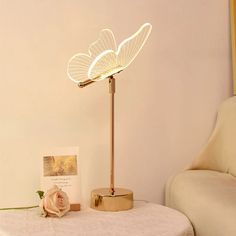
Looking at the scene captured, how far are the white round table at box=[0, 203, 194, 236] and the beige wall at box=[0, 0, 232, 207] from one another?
0.26 m

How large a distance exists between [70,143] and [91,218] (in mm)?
386

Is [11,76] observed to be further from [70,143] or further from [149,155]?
[149,155]

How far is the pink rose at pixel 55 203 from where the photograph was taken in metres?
1.42

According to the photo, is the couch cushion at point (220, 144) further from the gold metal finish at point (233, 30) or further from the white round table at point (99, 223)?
the white round table at point (99, 223)

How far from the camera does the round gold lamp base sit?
1.52 meters

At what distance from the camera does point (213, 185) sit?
156cm

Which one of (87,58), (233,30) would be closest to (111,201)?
(87,58)

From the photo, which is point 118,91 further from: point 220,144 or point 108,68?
point 220,144

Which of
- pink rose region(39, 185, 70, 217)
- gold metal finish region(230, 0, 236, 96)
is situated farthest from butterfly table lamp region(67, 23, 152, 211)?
gold metal finish region(230, 0, 236, 96)

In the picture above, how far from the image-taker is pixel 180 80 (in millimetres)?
1879

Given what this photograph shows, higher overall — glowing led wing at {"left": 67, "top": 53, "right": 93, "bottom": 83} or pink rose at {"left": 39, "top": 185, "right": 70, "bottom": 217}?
glowing led wing at {"left": 67, "top": 53, "right": 93, "bottom": 83}

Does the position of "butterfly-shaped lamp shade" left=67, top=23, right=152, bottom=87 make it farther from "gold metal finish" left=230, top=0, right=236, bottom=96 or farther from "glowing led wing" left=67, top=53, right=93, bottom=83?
"gold metal finish" left=230, top=0, right=236, bottom=96

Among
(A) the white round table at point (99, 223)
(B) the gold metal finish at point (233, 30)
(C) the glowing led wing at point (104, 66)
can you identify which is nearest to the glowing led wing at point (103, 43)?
(C) the glowing led wing at point (104, 66)

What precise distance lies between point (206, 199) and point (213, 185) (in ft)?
0.42
